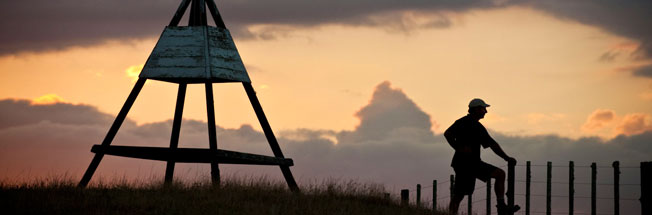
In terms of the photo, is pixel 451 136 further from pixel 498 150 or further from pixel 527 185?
pixel 527 185

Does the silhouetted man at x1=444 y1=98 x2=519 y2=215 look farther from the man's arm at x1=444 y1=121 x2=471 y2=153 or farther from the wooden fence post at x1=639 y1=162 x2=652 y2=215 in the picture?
the wooden fence post at x1=639 y1=162 x2=652 y2=215

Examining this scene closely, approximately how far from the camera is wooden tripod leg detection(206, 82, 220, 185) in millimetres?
16312

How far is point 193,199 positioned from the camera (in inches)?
591

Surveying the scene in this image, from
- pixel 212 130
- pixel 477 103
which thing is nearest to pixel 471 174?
pixel 477 103

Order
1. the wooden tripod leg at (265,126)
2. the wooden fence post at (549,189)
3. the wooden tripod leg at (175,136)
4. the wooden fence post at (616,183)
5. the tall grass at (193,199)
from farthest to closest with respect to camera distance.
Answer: the wooden fence post at (549,189), the wooden fence post at (616,183), the wooden tripod leg at (175,136), the wooden tripod leg at (265,126), the tall grass at (193,199)

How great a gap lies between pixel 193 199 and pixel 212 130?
1896 mm

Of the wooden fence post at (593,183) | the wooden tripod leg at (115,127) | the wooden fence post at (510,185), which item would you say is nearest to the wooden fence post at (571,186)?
the wooden fence post at (593,183)

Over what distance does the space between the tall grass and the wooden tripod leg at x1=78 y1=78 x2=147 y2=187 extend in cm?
27

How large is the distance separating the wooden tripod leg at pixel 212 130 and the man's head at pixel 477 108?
15.9 feet

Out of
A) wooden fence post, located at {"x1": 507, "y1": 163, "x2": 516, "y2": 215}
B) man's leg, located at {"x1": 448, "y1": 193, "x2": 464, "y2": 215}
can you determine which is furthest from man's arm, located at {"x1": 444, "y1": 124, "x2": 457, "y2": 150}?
wooden fence post, located at {"x1": 507, "y1": 163, "x2": 516, "y2": 215}

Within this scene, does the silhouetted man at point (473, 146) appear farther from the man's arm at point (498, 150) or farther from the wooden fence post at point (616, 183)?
the wooden fence post at point (616, 183)

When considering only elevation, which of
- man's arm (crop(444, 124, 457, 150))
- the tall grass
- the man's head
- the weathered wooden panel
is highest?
the weathered wooden panel

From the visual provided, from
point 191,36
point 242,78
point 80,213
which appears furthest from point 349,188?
point 80,213

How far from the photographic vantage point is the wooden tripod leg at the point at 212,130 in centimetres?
1631
